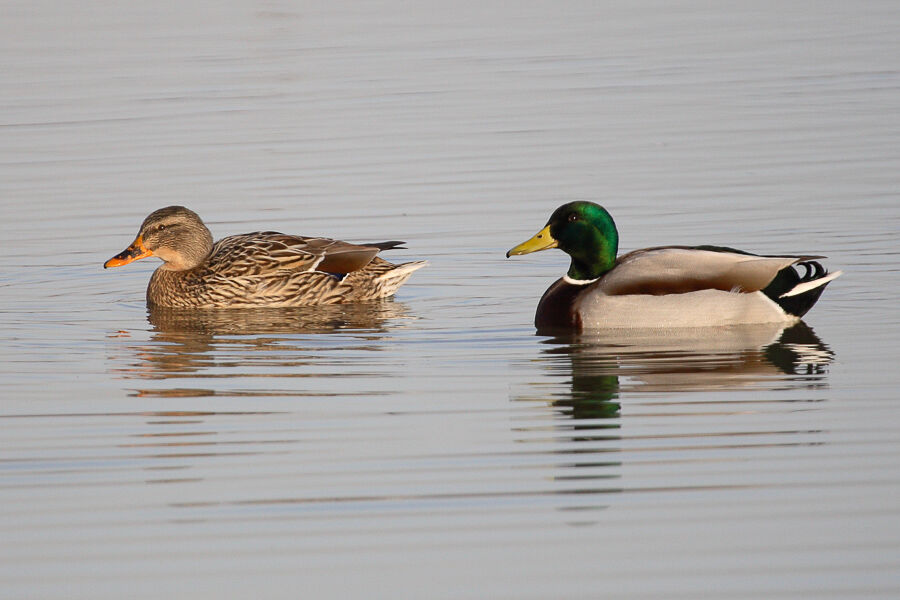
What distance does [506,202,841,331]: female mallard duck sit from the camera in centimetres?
1196

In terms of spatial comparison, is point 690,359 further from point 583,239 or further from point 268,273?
point 268,273

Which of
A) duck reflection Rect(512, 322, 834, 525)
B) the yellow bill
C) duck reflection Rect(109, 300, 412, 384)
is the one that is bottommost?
duck reflection Rect(512, 322, 834, 525)

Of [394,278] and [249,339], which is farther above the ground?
[394,278]

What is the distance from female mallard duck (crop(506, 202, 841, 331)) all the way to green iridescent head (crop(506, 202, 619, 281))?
0.98 feet

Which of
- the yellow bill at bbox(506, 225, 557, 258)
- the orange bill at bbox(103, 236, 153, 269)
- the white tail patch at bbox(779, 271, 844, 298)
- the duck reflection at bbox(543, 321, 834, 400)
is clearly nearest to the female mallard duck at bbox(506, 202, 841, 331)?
the white tail patch at bbox(779, 271, 844, 298)

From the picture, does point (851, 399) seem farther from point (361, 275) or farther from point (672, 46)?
point (672, 46)

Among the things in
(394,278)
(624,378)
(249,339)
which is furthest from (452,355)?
(394,278)

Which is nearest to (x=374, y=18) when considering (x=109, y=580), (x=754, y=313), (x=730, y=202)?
(x=730, y=202)

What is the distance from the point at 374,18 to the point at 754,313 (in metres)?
24.6

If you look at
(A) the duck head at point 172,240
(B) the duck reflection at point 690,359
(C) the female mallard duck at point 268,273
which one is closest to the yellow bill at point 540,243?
(B) the duck reflection at point 690,359

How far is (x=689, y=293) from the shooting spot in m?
12.0

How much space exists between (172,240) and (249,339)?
7.87 ft

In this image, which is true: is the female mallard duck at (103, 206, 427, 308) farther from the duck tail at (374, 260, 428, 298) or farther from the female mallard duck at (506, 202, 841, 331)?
the female mallard duck at (506, 202, 841, 331)

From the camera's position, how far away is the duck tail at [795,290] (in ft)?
39.5
